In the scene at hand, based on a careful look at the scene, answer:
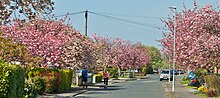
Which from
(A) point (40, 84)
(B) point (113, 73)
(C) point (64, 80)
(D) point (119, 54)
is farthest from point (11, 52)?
(D) point (119, 54)

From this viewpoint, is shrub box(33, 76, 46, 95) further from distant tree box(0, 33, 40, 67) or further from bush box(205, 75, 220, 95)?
bush box(205, 75, 220, 95)

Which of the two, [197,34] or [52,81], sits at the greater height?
[197,34]

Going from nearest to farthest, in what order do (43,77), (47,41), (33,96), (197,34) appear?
(33,96)
(43,77)
(197,34)
(47,41)

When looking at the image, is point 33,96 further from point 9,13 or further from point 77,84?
point 77,84

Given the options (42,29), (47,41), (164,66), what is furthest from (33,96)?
(164,66)

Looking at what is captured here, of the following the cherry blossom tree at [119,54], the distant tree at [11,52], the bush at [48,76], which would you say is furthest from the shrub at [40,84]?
the cherry blossom tree at [119,54]

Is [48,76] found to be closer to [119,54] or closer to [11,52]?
[11,52]

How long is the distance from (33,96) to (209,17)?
1290 cm

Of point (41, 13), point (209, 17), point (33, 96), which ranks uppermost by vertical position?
point (209, 17)

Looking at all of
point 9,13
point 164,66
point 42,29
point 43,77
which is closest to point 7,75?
point 9,13

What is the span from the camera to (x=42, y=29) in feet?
119

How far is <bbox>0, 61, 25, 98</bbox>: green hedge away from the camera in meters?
13.0

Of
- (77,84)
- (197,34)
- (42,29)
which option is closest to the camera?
(197,34)

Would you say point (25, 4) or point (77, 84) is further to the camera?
point (77, 84)
